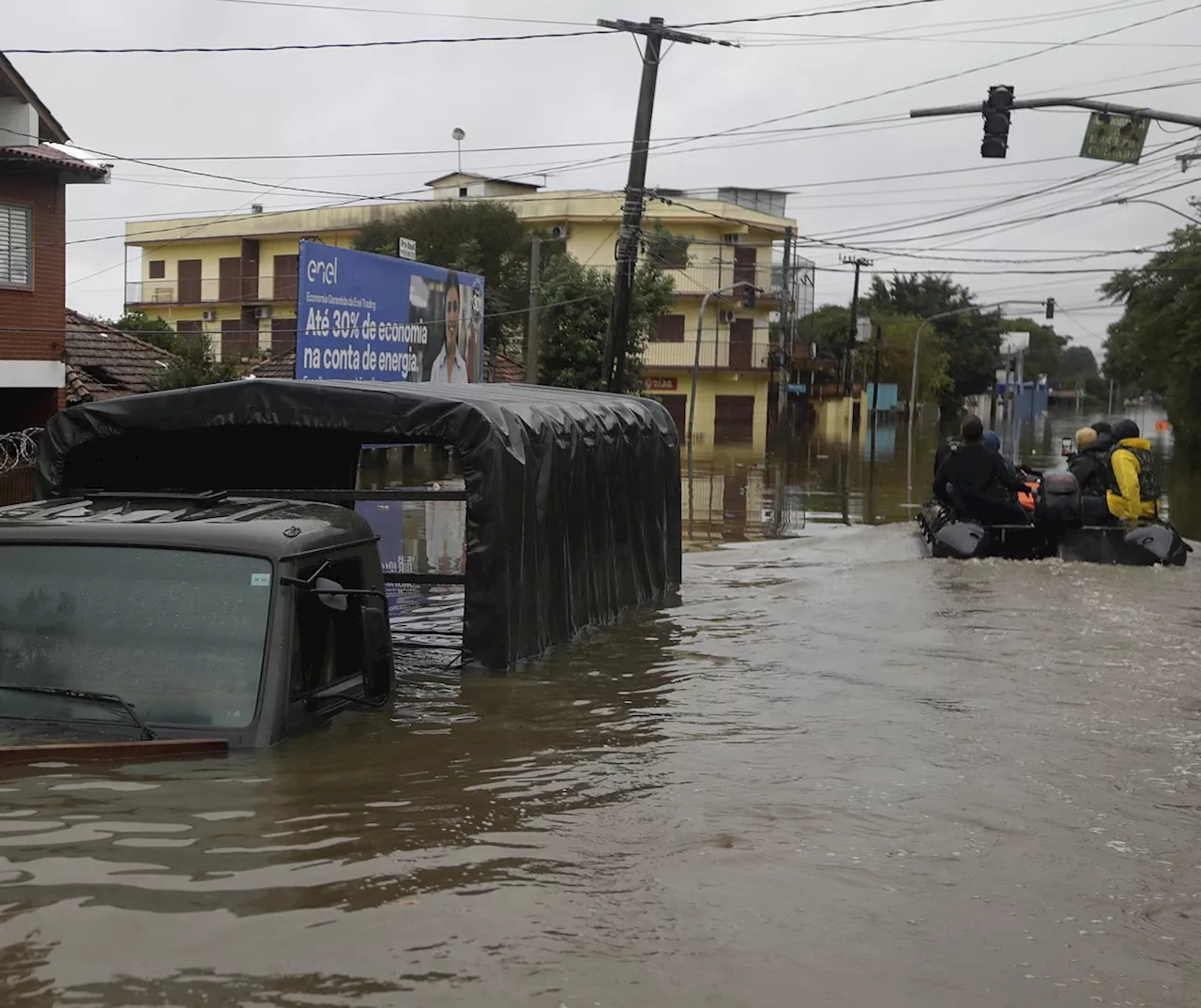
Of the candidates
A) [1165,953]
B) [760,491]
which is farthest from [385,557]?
[760,491]

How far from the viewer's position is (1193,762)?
806 cm

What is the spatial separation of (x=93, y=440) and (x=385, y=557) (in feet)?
19.6

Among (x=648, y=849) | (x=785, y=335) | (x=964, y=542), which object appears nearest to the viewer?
(x=648, y=849)

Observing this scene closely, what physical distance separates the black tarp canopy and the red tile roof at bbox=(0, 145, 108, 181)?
1233 centimetres

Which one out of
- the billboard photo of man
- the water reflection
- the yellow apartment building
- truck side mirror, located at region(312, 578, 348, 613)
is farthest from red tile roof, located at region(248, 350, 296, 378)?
the yellow apartment building

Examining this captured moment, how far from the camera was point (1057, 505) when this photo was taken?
15844 mm

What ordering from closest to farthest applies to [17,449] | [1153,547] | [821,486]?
[1153,547] < [17,449] < [821,486]

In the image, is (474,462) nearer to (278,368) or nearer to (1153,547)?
(1153,547)

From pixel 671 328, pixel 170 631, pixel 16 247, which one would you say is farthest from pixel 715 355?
pixel 170 631

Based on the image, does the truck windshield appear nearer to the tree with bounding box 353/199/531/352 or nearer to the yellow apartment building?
the tree with bounding box 353/199/531/352

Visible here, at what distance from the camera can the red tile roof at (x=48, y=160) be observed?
72.0 ft

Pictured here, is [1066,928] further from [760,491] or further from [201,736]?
[760,491]

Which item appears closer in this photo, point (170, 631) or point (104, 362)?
point (170, 631)

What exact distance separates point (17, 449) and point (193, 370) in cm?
505
